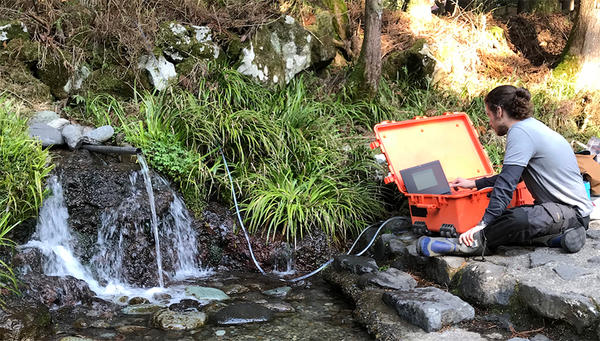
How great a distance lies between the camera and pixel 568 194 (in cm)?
355

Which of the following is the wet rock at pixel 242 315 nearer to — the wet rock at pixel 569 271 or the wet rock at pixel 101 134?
the wet rock at pixel 569 271

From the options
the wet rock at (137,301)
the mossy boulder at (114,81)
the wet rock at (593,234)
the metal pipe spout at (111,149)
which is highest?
the mossy boulder at (114,81)

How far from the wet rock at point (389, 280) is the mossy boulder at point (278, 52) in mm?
3558

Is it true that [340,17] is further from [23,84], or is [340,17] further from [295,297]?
[295,297]

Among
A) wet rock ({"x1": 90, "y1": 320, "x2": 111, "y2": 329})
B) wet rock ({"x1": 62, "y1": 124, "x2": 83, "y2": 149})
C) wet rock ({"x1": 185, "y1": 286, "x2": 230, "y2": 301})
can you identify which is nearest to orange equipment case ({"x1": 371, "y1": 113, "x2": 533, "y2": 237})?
wet rock ({"x1": 185, "y1": 286, "x2": 230, "y2": 301})

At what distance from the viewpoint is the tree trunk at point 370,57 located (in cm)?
662

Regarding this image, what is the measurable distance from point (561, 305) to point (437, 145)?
2.17m

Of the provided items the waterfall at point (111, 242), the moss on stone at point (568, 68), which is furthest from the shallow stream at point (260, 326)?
the moss on stone at point (568, 68)

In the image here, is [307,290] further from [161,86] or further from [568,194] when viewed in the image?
[161,86]

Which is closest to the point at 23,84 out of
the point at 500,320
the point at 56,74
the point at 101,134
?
the point at 56,74

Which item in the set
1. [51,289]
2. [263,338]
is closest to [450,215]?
[263,338]

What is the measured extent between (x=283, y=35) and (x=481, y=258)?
4.50 metres

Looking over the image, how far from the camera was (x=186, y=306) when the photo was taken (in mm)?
3910

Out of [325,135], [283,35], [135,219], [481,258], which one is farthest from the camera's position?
[283,35]
